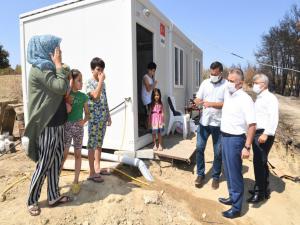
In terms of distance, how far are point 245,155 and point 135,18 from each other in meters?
3.27

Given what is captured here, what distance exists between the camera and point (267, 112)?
4.60 meters

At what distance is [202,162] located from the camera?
532 centimetres

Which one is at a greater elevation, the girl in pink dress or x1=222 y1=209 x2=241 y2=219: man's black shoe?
the girl in pink dress

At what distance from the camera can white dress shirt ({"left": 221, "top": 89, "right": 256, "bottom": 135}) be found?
4.07 metres

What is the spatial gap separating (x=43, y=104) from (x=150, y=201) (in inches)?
73.8

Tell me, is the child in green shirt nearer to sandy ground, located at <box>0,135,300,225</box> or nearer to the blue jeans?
sandy ground, located at <box>0,135,300,225</box>

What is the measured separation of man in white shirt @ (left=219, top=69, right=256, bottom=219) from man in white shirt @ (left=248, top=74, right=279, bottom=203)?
47cm

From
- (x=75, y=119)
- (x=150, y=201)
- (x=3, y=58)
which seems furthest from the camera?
(x=3, y=58)

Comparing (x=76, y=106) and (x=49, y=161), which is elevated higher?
(x=76, y=106)

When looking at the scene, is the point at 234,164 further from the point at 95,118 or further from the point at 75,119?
the point at 75,119

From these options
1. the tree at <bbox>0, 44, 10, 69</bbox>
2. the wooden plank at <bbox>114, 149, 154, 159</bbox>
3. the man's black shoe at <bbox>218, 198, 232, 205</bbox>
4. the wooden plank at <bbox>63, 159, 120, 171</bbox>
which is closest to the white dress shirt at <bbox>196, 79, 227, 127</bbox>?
the man's black shoe at <bbox>218, 198, 232, 205</bbox>

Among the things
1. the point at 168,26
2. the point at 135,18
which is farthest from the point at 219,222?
the point at 168,26

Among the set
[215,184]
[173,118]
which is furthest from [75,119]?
[173,118]

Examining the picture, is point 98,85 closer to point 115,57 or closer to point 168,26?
point 115,57
